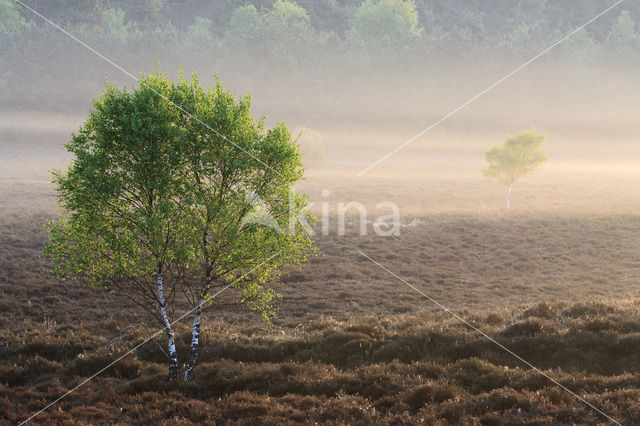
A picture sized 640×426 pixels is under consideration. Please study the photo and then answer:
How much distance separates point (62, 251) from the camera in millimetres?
16734

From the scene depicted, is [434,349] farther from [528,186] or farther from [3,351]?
[528,186]

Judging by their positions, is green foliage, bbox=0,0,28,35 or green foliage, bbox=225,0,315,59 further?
green foliage, bbox=225,0,315,59

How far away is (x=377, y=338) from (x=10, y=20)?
179716 mm

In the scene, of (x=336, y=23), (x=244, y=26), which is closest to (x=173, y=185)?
(x=244, y=26)

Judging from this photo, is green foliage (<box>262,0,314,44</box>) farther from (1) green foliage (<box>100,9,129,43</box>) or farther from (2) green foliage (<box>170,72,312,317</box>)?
(2) green foliage (<box>170,72,312,317</box>)

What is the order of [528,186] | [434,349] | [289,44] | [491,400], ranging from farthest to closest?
[289,44] < [528,186] < [434,349] < [491,400]

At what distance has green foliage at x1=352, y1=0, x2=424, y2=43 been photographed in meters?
161

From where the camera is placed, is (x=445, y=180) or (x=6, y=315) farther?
(x=445, y=180)

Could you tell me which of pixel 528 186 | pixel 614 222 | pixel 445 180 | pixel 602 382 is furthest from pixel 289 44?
pixel 602 382

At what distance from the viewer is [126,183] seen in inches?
627

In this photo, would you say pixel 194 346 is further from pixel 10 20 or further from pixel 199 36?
pixel 10 20

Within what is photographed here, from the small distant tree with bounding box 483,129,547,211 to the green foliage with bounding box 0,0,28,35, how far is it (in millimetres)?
152318

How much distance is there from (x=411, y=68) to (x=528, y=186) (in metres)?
86.9

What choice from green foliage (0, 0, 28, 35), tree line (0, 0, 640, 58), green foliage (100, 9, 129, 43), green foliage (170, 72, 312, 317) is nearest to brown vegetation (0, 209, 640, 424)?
green foliage (170, 72, 312, 317)
